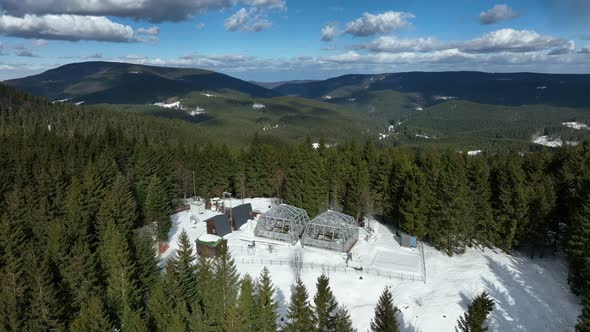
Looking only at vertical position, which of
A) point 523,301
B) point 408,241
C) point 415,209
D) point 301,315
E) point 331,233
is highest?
point 415,209

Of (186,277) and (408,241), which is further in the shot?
(408,241)

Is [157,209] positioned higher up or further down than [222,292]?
higher up

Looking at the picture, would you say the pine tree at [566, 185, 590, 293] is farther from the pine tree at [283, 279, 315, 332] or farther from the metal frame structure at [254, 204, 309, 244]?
the metal frame structure at [254, 204, 309, 244]

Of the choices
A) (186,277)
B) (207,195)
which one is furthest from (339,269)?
(207,195)

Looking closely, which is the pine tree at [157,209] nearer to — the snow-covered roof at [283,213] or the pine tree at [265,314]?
the snow-covered roof at [283,213]

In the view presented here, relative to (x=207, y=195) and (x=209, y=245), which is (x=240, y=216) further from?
(x=207, y=195)

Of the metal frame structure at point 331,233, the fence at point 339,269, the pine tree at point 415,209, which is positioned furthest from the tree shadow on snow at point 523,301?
the metal frame structure at point 331,233

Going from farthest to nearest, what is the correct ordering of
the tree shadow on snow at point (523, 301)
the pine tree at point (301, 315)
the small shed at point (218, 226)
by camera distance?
1. the small shed at point (218, 226)
2. the tree shadow on snow at point (523, 301)
3. the pine tree at point (301, 315)
